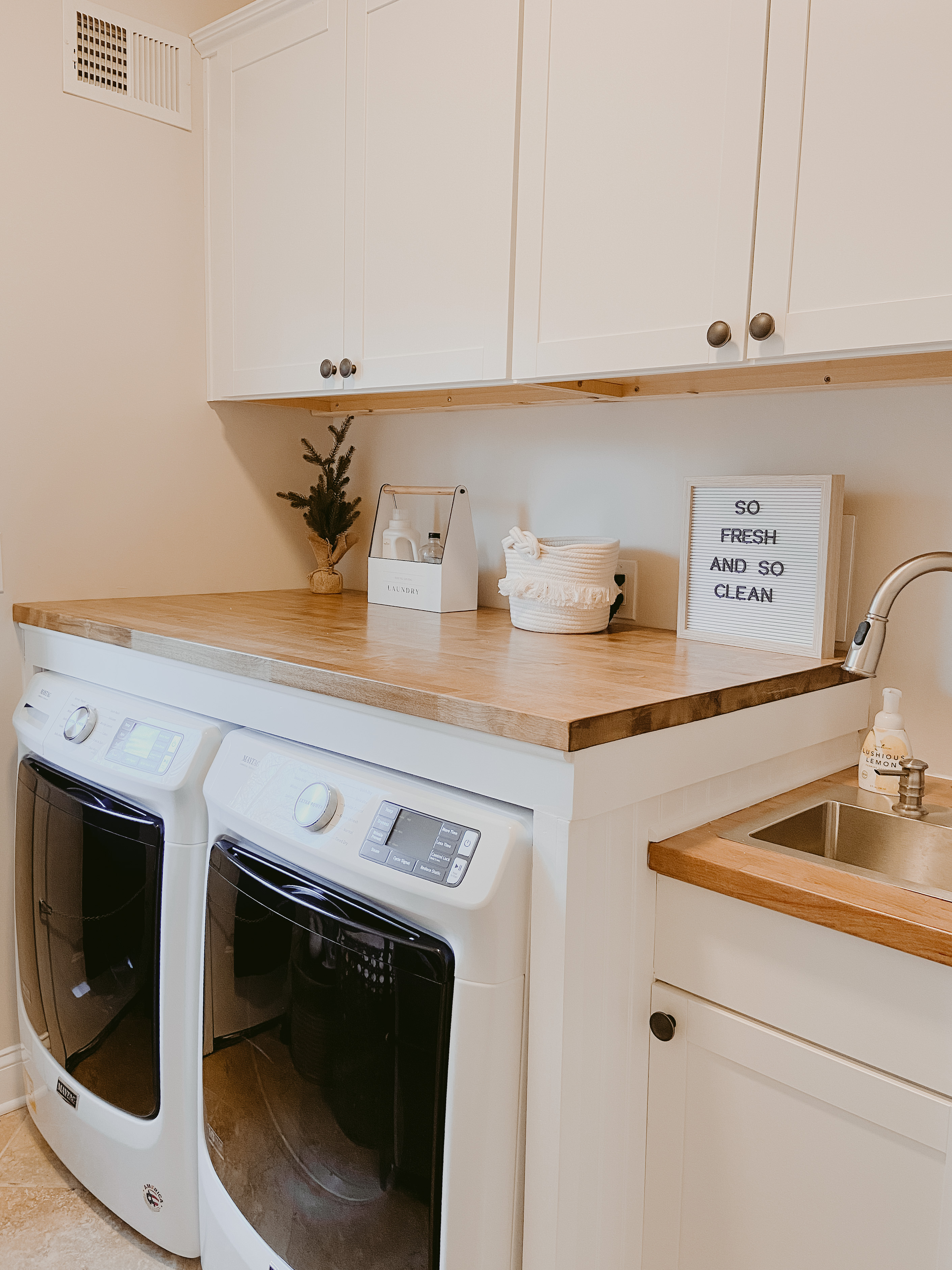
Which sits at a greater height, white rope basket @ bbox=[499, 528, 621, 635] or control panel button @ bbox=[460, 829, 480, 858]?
white rope basket @ bbox=[499, 528, 621, 635]

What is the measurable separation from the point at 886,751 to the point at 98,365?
172cm

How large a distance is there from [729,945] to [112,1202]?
4.14ft

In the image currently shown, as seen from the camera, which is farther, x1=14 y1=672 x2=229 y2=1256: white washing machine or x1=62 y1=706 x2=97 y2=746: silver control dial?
x1=62 y1=706 x2=97 y2=746: silver control dial

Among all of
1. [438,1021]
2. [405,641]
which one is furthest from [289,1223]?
[405,641]

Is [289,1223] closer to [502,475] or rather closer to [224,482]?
[502,475]

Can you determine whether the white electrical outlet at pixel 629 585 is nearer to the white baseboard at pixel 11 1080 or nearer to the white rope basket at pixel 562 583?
the white rope basket at pixel 562 583

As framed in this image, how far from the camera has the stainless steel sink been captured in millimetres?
1257

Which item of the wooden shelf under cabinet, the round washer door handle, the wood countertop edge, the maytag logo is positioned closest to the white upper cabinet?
the wooden shelf under cabinet

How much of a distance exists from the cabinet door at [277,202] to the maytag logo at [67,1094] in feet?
4.62

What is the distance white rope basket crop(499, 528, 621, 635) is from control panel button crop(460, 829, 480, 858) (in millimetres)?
664

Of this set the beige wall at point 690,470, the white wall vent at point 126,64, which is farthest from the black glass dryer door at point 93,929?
the white wall vent at point 126,64

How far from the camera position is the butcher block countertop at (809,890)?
3.12ft

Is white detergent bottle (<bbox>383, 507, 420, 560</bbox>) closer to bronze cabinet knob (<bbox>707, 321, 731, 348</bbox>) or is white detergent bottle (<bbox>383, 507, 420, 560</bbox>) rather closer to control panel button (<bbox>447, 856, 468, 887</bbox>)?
bronze cabinet knob (<bbox>707, 321, 731, 348</bbox>)

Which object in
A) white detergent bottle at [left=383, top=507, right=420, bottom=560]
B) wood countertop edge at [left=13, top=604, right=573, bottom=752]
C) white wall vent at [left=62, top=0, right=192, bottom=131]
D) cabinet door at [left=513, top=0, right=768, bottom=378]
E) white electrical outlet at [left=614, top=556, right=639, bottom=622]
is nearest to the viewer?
wood countertop edge at [left=13, top=604, right=573, bottom=752]
